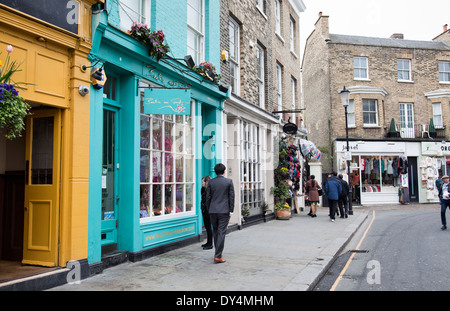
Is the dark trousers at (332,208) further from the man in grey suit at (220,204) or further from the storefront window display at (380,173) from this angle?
the storefront window display at (380,173)

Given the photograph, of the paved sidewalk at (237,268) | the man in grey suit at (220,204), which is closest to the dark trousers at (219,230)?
the man in grey suit at (220,204)

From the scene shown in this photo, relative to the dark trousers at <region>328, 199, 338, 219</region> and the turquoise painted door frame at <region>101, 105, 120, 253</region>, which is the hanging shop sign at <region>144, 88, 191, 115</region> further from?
the dark trousers at <region>328, 199, 338, 219</region>

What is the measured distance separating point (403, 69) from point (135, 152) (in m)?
24.2

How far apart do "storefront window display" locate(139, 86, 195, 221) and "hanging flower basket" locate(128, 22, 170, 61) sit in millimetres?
906

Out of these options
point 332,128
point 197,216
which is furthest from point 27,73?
point 332,128

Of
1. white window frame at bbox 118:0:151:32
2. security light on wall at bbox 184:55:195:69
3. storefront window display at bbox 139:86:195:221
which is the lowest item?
storefront window display at bbox 139:86:195:221

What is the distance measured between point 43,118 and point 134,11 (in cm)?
303

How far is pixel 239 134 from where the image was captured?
1179cm

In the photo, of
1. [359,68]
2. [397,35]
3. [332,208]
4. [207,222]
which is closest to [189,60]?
[207,222]

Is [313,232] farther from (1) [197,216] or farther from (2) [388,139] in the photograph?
(2) [388,139]

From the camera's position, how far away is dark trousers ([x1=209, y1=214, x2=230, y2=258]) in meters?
6.71

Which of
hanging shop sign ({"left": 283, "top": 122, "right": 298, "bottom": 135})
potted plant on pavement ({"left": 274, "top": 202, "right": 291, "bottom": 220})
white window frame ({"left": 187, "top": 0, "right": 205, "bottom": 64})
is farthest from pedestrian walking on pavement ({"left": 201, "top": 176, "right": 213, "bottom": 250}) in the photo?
hanging shop sign ({"left": 283, "top": 122, "right": 298, "bottom": 135})

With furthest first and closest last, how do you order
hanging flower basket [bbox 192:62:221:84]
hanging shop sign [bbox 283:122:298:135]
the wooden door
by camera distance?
1. hanging shop sign [bbox 283:122:298:135]
2. hanging flower basket [bbox 192:62:221:84]
3. the wooden door

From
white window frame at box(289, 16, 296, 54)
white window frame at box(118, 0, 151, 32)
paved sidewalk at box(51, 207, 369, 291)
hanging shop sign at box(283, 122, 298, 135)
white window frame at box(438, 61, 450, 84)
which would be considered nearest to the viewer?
paved sidewalk at box(51, 207, 369, 291)
